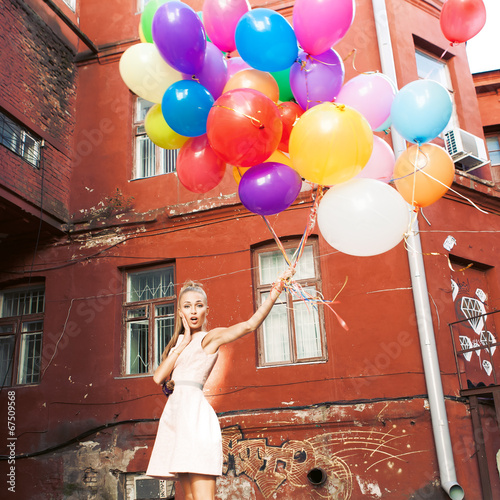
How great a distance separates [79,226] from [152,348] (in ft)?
7.63

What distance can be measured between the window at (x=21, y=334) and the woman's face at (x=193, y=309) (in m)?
5.90

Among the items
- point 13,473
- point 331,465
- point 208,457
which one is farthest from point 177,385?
point 13,473

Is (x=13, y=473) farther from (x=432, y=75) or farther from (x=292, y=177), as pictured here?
(x=432, y=75)

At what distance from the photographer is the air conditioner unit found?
815 cm

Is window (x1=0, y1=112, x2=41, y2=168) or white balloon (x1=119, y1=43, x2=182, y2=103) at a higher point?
window (x1=0, y1=112, x2=41, y2=168)

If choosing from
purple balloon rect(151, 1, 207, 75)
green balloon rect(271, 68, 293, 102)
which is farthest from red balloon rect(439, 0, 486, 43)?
purple balloon rect(151, 1, 207, 75)

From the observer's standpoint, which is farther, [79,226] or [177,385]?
[79,226]

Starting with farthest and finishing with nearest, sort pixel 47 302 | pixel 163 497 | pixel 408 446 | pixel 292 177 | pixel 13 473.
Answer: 1. pixel 47 302
2. pixel 13 473
3. pixel 163 497
4. pixel 408 446
5. pixel 292 177

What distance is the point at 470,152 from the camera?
27.0 feet

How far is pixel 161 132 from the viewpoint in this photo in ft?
14.7

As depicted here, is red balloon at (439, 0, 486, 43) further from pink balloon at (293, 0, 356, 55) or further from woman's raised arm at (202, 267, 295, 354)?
woman's raised arm at (202, 267, 295, 354)

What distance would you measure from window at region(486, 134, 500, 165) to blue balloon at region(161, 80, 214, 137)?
8727 mm

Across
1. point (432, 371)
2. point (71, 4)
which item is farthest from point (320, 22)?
point (71, 4)

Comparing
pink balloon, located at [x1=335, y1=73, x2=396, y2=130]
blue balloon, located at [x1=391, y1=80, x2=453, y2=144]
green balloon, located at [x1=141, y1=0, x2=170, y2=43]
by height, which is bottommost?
blue balloon, located at [x1=391, y1=80, x2=453, y2=144]
